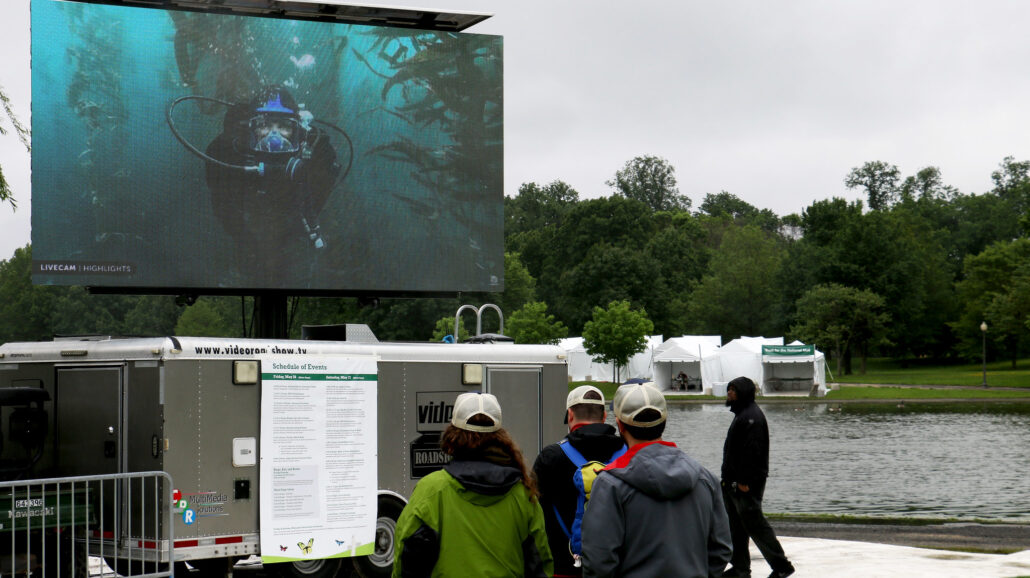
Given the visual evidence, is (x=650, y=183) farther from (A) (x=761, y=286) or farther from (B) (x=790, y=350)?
(B) (x=790, y=350)

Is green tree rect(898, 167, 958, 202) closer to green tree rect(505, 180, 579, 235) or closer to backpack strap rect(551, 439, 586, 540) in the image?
green tree rect(505, 180, 579, 235)

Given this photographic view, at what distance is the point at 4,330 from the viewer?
95.6 meters

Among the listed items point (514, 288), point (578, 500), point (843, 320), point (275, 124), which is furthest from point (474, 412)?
point (843, 320)

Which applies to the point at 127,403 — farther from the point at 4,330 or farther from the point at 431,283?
the point at 4,330

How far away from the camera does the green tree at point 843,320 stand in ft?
292

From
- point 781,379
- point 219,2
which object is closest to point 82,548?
point 219,2

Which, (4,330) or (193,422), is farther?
(4,330)

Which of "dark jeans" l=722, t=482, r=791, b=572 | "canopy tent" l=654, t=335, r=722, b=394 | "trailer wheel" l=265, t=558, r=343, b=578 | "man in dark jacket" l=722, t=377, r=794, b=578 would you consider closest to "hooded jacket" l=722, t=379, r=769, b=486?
"man in dark jacket" l=722, t=377, r=794, b=578

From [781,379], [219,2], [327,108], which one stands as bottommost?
[781,379]

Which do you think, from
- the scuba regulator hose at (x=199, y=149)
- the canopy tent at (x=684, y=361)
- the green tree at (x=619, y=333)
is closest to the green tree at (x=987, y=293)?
the canopy tent at (x=684, y=361)

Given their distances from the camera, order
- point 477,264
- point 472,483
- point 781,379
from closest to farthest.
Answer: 1. point 472,483
2. point 477,264
3. point 781,379

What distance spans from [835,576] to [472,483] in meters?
6.99

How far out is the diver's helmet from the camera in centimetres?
1351

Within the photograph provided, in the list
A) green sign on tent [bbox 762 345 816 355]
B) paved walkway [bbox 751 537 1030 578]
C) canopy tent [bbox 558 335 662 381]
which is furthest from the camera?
canopy tent [bbox 558 335 662 381]
